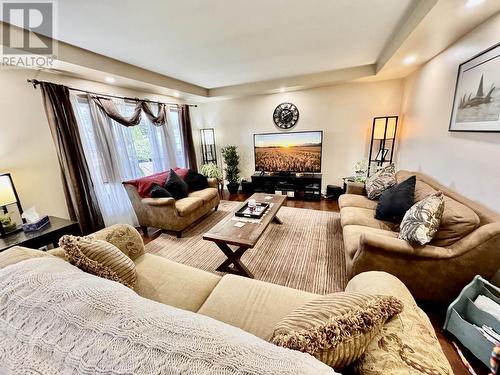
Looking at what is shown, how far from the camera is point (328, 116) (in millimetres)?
4152

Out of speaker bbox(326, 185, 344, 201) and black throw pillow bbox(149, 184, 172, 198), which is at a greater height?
black throw pillow bbox(149, 184, 172, 198)

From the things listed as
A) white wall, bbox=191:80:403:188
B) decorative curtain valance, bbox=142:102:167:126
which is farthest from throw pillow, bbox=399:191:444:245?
decorative curtain valance, bbox=142:102:167:126

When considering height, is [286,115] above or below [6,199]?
above

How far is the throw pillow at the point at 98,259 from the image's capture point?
→ 1056 millimetres

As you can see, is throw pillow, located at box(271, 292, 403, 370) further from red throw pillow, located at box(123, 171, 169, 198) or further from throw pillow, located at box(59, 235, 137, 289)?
red throw pillow, located at box(123, 171, 169, 198)

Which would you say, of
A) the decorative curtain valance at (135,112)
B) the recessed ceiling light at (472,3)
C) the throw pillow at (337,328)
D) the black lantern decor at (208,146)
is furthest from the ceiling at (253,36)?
the throw pillow at (337,328)

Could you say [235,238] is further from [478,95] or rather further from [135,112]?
[135,112]

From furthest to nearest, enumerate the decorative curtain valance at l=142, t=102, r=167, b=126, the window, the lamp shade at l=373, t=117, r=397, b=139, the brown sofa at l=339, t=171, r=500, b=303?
the decorative curtain valance at l=142, t=102, r=167, b=126 → the lamp shade at l=373, t=117, r=397, b=139 → the window → the brown sofa at l=339, t=171, r=500, b=303

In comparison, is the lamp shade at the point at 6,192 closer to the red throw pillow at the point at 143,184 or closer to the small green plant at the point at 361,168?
the red throw pillow at the point at 143,184

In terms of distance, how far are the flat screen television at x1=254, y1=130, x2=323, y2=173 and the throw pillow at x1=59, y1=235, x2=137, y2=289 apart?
3743mm

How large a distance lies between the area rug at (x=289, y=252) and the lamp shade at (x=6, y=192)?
1.39 m

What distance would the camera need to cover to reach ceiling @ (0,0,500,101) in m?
1.68

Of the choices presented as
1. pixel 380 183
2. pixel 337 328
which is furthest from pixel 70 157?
pixel 380 183

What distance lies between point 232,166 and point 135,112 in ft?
7.30
